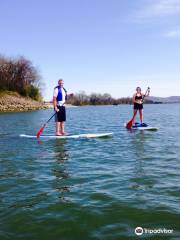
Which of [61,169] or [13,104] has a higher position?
[13,104]

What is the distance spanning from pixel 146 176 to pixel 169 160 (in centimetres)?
230

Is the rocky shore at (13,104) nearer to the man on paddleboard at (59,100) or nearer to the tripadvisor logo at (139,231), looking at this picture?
the man on paddleboard at (59,100)

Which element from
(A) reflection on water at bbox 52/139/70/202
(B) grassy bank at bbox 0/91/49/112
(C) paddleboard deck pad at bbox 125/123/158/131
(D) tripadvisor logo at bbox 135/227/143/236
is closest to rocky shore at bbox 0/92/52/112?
(B) grassy bank at bbox 0/91/49/112

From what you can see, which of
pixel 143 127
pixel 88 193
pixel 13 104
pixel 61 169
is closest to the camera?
pixel 88 193

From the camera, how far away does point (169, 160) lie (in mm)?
10414

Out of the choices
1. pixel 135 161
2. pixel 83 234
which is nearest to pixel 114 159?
pixel 135 161

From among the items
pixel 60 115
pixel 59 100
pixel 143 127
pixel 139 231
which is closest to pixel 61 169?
pixel 139 231

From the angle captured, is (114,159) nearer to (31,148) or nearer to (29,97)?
(31,148)

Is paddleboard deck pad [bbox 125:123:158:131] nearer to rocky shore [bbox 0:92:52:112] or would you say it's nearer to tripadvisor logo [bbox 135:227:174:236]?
tripadvisor logo [bbox 135:227:174:236]

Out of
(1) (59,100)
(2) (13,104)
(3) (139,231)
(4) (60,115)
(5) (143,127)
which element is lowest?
(3) (139,231)

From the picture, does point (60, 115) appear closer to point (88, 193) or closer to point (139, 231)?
point (88, 193)

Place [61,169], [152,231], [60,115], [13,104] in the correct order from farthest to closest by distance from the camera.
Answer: [13,104]
[60,115]
[61,169]
[152,231]

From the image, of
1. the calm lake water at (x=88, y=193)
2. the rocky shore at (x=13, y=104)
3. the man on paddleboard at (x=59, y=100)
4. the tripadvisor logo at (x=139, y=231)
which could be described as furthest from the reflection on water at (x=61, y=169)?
the rocky shore at (x=13, y=104)

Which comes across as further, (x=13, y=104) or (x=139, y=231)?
(x=13, y=104)
